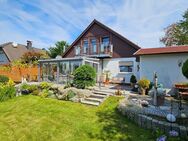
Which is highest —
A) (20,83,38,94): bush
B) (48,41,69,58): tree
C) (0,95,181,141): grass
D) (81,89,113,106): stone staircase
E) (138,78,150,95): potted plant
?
(48,41,69,58): tree

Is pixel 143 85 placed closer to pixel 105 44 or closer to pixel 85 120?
pixel 85 120

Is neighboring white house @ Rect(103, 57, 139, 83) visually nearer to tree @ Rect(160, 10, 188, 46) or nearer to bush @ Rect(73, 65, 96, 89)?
bush @ Rect(73, 65, 96, 89)

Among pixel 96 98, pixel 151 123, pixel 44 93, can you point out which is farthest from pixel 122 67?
pixel 151 123

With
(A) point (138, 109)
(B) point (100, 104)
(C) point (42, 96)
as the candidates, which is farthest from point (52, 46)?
(A) point (138, 109)

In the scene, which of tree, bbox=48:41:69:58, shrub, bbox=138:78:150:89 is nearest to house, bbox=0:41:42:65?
tree, bbox=48:41:69:58

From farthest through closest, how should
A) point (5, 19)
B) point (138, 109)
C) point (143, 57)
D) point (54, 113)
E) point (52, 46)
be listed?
point (52, 46)
point (5, 19)
point (143, 57)
point (54, 113)
point (138, 109)

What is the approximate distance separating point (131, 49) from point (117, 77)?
11.6ft

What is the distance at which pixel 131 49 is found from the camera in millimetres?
18328

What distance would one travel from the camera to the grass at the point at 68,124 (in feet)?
20.7

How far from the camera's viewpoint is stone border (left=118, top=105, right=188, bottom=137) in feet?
19.1

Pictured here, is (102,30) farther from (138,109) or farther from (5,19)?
(138,109)

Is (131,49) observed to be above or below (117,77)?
above

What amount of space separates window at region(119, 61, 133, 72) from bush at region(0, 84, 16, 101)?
1128 cm

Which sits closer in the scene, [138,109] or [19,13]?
[138,109]
